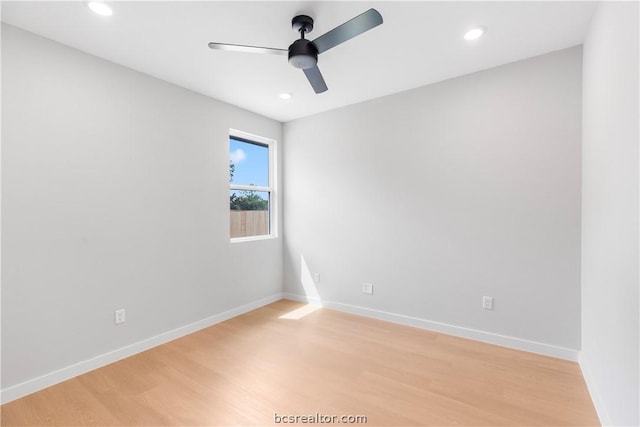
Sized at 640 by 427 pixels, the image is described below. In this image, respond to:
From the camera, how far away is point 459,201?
9.25ft

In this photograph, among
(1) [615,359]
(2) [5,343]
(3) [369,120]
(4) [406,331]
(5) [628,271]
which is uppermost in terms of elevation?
(3) [369,120]

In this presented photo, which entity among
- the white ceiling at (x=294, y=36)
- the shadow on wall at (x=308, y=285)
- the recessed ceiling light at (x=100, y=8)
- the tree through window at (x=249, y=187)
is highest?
the white ceiling at (x=294, y=36)

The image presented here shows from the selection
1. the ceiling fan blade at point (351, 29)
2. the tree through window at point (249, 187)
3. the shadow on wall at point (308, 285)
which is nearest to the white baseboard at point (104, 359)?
the shadow on wall at point (308, 285)

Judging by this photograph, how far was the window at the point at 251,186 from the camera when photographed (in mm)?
3617

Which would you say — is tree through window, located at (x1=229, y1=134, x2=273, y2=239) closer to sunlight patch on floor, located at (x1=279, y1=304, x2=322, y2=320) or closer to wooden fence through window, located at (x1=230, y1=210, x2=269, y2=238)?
wooden fence through window, located at (x1=230, y1=210, x2=269, y2=238)

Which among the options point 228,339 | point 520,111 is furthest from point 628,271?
point 228,339

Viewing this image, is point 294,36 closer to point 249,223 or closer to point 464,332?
point 249,223

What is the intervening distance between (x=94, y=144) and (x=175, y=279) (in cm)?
140

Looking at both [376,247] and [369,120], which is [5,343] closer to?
[376,247]

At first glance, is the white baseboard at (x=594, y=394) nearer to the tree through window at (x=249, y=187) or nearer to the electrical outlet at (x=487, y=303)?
the electrical outlet at (x=487, y=303)

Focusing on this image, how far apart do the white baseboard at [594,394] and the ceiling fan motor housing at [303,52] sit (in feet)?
8.68

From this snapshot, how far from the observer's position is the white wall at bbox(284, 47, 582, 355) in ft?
7.78

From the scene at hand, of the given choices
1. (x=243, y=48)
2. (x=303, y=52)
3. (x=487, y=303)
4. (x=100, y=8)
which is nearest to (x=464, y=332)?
(x=487, y=303)

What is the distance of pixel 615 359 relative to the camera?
4.68 ft
